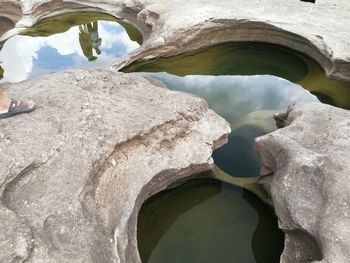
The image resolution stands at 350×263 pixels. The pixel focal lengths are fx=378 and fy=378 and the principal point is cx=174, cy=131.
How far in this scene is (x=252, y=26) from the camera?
29.0 feet

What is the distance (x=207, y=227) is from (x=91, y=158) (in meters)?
2.00

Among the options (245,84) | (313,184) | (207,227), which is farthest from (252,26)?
(313,184)

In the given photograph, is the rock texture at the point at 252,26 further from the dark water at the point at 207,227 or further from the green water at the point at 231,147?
the dark water at the point at 207,227

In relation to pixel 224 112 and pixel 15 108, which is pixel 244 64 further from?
pixel 15 108

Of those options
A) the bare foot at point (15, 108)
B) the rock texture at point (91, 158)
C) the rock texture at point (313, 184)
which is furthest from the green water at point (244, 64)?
the bare foot at point (15, 108)

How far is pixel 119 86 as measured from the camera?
5801 millimetres

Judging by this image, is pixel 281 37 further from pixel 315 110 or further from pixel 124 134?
pixel 124 134

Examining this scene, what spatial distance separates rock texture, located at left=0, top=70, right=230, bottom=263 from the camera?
3705mm

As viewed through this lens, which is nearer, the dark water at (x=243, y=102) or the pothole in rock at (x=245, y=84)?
the dark water at (x=243, y=102)

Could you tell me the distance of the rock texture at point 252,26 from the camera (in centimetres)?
791

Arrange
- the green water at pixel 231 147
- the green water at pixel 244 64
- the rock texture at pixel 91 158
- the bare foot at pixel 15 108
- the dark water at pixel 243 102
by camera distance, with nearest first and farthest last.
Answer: the rock texture at pixel 91 158
the bare foot at pixel 15 108
the green water at pixel 231 147
the dark water at pixel 243 102
the green water at pixel 244 64

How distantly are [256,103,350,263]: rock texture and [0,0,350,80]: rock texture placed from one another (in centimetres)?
317

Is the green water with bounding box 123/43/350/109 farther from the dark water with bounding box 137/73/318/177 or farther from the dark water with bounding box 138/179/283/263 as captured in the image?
the dark water with bounding box 138/179/283/263

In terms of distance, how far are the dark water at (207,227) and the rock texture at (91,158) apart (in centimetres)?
42
